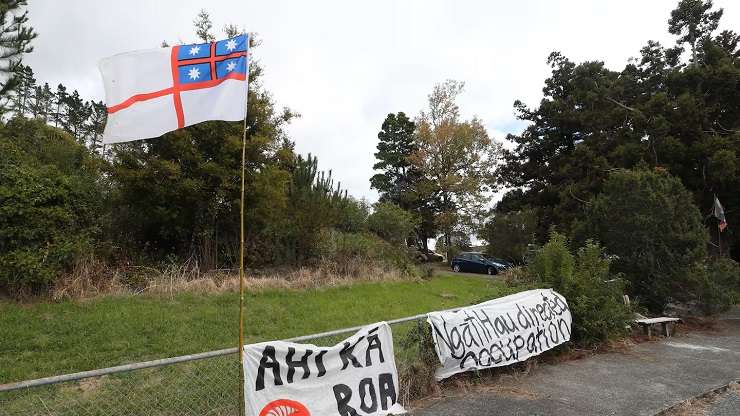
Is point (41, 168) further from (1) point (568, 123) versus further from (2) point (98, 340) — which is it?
(1) point (568, 123)

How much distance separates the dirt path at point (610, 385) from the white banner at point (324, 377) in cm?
61

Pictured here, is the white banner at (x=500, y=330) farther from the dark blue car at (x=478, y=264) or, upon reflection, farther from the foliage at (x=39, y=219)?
the dark blue car at (x=478, y=264)

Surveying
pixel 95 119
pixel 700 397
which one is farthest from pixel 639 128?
pixel 95 119

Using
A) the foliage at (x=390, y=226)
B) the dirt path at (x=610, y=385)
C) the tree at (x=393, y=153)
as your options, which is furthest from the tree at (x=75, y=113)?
the dirt path at (x=610, y=385)

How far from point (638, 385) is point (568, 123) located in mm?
25041

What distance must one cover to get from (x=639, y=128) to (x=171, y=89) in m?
18.7

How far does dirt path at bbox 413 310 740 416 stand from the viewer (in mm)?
5125

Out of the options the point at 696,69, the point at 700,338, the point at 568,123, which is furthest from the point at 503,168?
the point at 700,338

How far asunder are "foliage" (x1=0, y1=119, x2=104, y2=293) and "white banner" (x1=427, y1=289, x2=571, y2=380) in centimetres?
687

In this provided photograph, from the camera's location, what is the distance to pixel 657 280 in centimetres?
1075

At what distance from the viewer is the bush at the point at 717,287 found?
33.0 feet

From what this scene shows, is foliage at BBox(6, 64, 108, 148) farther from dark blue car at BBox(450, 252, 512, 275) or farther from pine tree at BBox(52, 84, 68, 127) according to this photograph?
dark blue car at BBox(450, 252, 512, 275)

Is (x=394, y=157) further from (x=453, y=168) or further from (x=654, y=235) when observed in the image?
(x=654, y=235)

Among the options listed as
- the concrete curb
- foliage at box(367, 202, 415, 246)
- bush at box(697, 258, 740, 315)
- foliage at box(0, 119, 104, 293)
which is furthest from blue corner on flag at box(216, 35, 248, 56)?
foliage at box(367, 202, 415, 246)
